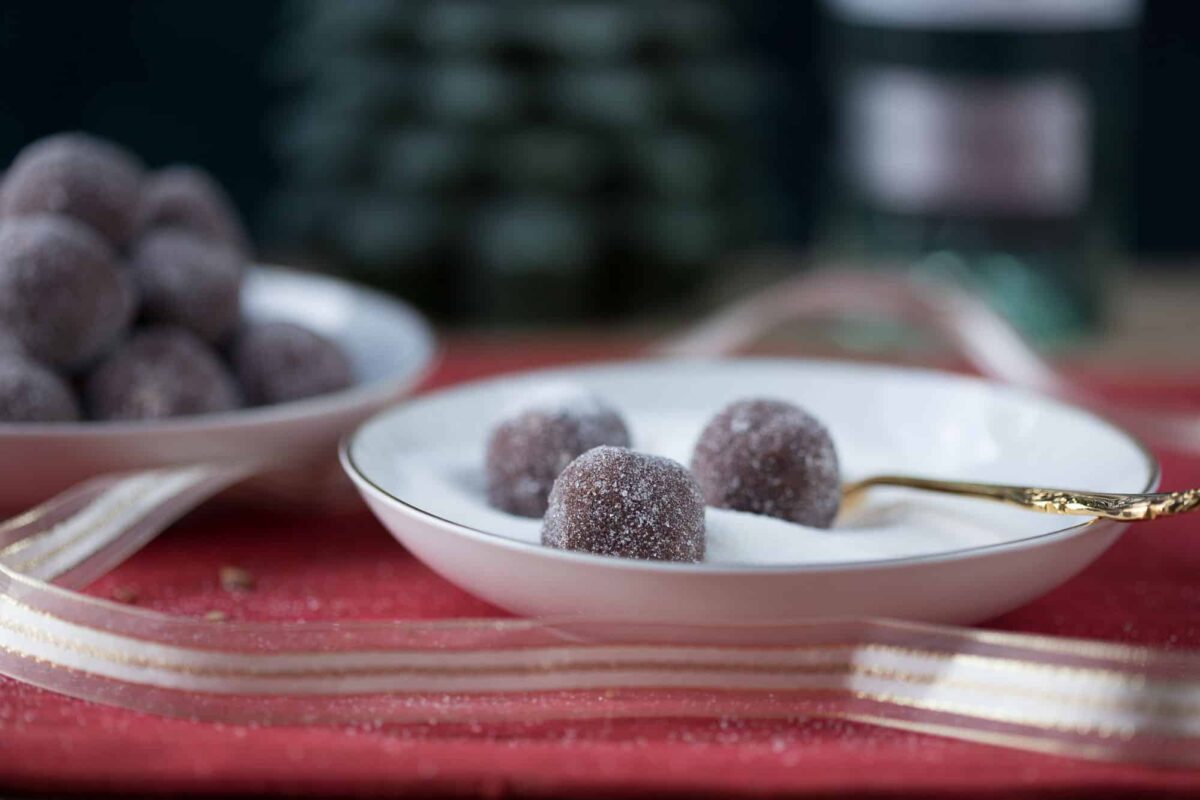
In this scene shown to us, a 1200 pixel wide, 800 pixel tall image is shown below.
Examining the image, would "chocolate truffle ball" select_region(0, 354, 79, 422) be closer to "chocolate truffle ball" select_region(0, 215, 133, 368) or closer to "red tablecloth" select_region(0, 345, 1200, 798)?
"chocolate truffle ball" select_region(0, 215, 133, 368)

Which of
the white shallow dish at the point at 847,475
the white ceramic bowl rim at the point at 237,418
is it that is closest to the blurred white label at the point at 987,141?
the white shallow dish at the point at 847,475

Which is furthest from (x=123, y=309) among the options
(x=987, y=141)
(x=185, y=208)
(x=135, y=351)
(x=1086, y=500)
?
(x=987, y=141)

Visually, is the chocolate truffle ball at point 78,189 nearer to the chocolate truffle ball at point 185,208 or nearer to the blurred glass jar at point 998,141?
the chocolate truffle ball at point 185,208

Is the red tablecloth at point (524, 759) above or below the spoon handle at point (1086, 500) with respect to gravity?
below

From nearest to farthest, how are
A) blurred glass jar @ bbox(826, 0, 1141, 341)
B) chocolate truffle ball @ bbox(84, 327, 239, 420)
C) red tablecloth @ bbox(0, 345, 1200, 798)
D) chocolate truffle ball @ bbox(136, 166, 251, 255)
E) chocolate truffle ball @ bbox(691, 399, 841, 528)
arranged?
red tablecloth @ bbox(0, 345, 1200, 798) < chocolate truffle ball @ bbox(691, 399, 841, 528) < chocolate truffle ball @ bbox(84, 327, 239, 420) < chocolate truffle ball @ bbox(136, 166, 251, 255) < blurred glass jar @ bbox(826, 0, 1141, 341)

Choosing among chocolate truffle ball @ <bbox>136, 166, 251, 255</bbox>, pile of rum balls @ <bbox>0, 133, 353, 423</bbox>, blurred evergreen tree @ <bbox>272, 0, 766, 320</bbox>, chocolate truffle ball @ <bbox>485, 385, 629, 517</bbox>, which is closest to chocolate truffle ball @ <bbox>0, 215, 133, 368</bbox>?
pile of rum balls @ <bbox>0, 133, 353, 423</bbox>

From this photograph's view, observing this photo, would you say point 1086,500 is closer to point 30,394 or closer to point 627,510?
point 627,510
